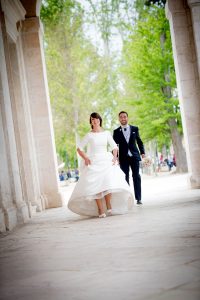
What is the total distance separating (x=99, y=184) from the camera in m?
8.29

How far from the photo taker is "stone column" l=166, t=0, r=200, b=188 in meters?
11.9

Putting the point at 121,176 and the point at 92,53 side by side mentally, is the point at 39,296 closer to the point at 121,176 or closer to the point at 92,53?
the point at 121,176

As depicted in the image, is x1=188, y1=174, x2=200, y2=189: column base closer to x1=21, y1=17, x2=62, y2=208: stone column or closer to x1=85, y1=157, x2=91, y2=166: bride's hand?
x1=21, y1=17, x2=62, y2=208: stone column

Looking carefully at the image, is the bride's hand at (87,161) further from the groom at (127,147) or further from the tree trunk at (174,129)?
the tree trunk at (174,129)

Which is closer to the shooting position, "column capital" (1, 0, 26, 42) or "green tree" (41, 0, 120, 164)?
"column capital" (1, 0, 26, 42)

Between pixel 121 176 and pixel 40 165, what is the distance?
4344 mm

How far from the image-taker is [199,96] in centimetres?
1188

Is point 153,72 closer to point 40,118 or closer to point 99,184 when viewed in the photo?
point 40,118

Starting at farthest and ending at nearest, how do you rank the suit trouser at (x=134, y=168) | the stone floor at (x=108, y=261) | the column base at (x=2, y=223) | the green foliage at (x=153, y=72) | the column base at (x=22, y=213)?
the green foliage at (x=153, y=72), the suit trouser at (x=134, y=168), the column base at (x=22, y=213), the column base at (x=2, y=223), the stone floor at (x=108, y=261)

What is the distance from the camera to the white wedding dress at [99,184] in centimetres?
824

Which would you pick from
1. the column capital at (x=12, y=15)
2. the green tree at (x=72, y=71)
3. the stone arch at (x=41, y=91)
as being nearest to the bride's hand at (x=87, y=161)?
the stone arch at (x=41, y=91)

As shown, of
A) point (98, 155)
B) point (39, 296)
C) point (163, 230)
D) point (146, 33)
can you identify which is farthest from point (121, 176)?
point (146, 33)

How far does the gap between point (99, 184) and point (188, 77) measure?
5.22 m

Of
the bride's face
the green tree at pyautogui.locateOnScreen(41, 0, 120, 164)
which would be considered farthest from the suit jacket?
the green tree at pyautogui.locateOnScreen(41, 0, 120, 164)
